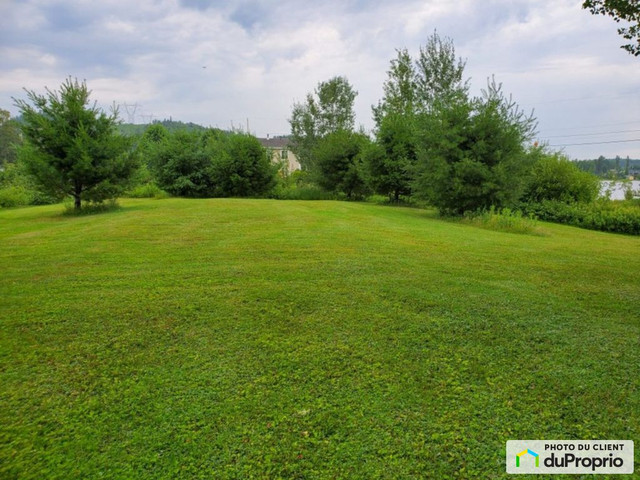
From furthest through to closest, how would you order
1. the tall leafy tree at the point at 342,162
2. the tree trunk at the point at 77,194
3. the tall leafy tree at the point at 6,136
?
1. the tall leafy tree at the point at 6,136
2. the tall leafy tree at the point at 342,162
3. the tree trunk at the point at 77,194

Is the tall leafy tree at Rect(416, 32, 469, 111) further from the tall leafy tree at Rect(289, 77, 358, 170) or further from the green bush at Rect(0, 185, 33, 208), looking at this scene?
the green bush at Rect(0, 185, 33, 208)

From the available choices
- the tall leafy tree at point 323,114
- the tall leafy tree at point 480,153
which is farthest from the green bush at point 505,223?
the tall leafy tree at point 323,114

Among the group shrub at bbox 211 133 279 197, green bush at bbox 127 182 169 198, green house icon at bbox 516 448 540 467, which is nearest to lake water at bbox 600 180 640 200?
shrub at bbox 211 133 279 197

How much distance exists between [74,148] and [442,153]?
1052 cm

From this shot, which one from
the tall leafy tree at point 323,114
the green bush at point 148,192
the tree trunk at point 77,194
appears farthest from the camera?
the tall leafy tree at point 323,114

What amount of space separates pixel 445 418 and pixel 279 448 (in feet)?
2.98

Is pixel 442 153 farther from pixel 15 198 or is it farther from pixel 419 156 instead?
pixel 15 198

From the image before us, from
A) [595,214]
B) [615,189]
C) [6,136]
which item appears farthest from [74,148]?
[6,136]

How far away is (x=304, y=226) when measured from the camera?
300 inches

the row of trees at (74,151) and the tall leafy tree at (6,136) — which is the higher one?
the tall leafy tree at (6,136)

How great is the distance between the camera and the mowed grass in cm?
182

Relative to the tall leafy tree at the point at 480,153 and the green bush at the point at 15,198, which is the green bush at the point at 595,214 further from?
the green bush at the point at 15,198

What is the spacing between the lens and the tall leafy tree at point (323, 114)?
35.6 meters

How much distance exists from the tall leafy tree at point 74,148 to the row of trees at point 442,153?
931 cm
